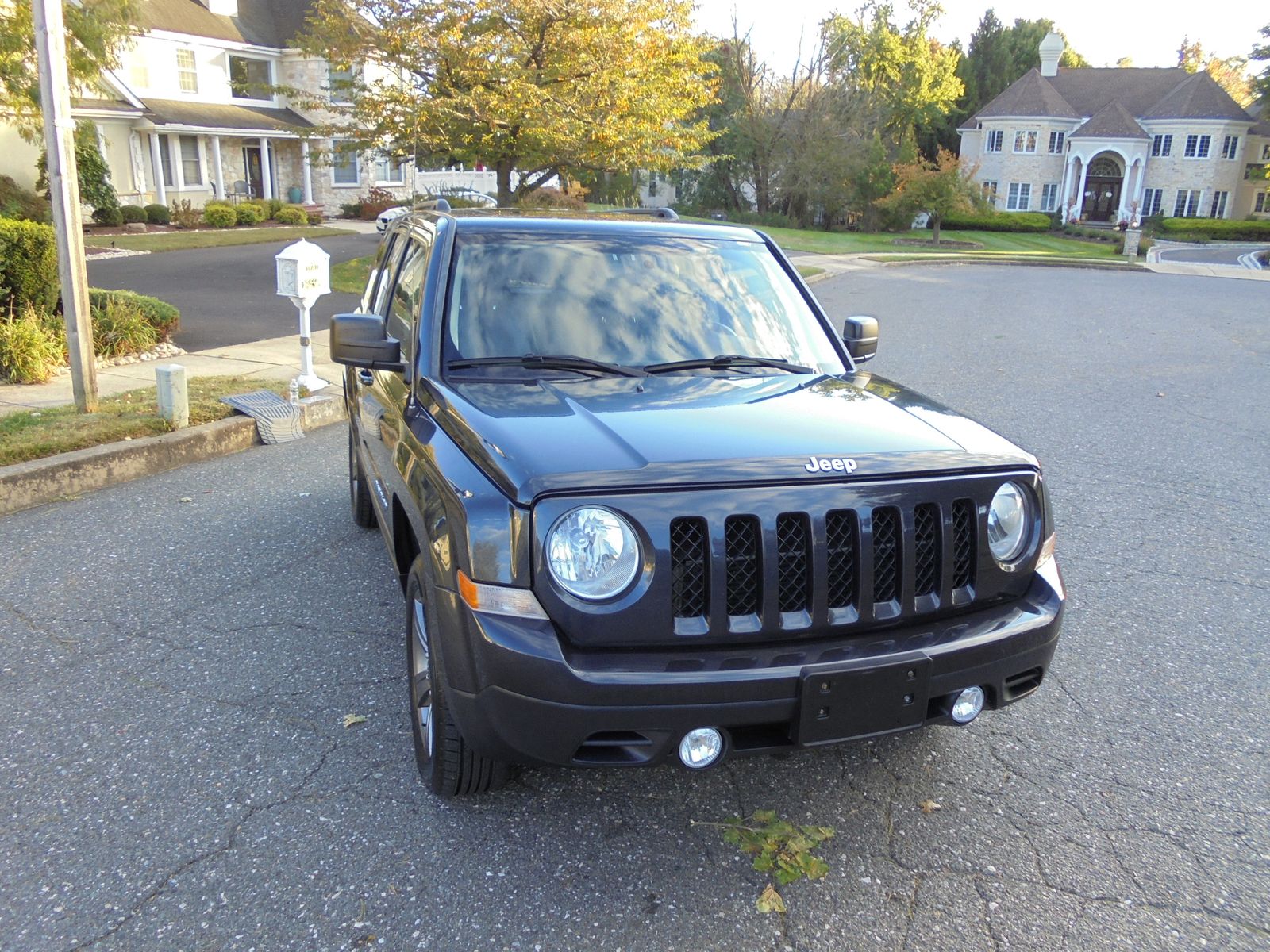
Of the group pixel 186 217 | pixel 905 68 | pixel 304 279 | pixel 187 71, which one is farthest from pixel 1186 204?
pixel 304 279

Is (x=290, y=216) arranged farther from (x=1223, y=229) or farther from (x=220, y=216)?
(x=1223, y=229)

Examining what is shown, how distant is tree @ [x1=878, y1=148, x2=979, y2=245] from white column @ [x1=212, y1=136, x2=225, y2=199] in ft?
84.9

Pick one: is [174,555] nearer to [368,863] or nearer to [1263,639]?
[368,863]

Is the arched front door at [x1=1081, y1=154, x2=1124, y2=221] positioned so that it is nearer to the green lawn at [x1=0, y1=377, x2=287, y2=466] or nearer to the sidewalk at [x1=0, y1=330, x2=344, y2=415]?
the sidewalk at [x1=0, y1=330, x2=344, y2=415]

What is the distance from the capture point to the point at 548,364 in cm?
365

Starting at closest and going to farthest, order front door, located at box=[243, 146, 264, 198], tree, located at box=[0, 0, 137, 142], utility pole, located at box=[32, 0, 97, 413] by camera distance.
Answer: utility pole, located at box=[32, 0, 97, 413], tree, located at box=[0, 0, 137, 142], front door, located at box=[243, 146, 264, 198]

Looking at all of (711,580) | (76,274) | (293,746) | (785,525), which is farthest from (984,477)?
(76,274)

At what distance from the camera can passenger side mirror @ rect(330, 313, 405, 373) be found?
3695 millimetres

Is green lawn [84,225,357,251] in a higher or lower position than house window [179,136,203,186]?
lower

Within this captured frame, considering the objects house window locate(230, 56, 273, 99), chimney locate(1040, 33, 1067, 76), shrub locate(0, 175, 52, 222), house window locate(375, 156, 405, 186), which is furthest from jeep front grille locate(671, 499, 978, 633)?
chimney locate(1040, 33, 1067, 76)

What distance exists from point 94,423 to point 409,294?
3.98 meters

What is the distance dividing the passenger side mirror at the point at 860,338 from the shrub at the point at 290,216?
31.5 m

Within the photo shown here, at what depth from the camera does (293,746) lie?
350 centimetres

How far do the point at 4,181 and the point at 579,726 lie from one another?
2905 centimetres
